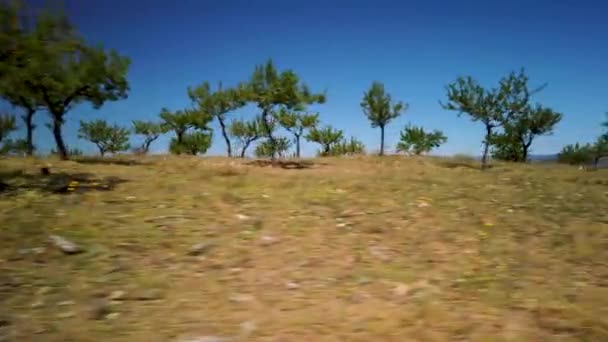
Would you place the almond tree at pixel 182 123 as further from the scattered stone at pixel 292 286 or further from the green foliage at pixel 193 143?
the scattered stone at pixel 292 286

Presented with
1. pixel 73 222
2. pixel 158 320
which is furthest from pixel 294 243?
pixel 73 222

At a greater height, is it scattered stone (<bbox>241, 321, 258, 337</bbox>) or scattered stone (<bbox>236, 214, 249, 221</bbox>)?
scattered stone (<bbox>236, 214, 249, 221</bbox>)

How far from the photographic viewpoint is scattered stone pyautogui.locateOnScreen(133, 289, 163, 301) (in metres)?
4.17

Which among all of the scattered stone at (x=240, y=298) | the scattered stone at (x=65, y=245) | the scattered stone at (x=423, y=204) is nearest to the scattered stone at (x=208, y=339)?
the scattered stone at (x=240, y=298)

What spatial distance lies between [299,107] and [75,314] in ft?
93.5

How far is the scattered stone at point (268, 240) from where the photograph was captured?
5.91 m

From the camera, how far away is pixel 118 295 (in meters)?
4.20

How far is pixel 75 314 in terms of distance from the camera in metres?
3.79

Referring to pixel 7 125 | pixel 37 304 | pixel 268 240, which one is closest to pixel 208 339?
pixel 37 304

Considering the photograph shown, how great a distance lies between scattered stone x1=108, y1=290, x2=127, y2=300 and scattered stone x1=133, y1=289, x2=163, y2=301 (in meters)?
0.11

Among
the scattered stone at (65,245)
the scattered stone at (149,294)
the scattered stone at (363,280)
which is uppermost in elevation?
the scattered stone at (65,245)

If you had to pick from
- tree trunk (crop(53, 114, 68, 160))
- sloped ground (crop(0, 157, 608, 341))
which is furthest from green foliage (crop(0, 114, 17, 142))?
sloped ground (crop(0, 157, 608, 341))

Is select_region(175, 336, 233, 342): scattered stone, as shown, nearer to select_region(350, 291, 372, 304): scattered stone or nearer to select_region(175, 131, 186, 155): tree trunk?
select_region(350, 291, 372, 304): scattered stone

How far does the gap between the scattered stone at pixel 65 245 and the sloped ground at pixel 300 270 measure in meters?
0.10
